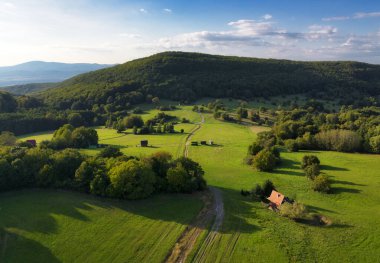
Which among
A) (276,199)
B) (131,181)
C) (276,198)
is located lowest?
(276,199)

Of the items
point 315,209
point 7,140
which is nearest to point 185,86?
point 7,140

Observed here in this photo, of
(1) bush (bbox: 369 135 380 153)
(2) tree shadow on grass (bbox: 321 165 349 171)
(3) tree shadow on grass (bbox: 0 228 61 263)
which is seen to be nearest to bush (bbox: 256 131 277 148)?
(2) tree shadow on grass (bbox: 321 165 349 171)

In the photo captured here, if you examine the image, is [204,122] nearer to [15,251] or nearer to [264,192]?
[264,192]

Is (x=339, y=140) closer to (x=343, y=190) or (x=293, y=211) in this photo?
(x=343, y=190)

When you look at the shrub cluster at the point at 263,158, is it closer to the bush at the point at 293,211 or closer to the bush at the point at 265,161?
the bush at the point at 265,161

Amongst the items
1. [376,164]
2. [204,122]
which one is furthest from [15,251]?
[204,122]

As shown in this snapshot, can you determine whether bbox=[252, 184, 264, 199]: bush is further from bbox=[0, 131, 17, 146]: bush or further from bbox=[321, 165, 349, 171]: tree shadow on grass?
bbox=[0, 131, 17, 146]: bush
